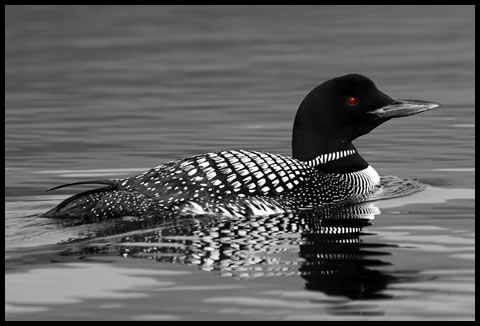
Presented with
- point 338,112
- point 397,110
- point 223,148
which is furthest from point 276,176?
point 223,148

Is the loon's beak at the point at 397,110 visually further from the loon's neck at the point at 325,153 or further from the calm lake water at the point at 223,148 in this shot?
the calm lake water at the point at 223,148

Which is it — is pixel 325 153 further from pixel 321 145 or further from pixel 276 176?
pixel 276 176

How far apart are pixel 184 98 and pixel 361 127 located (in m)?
5.61

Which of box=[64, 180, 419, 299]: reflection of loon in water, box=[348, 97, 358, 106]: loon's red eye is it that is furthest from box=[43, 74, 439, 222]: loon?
box=[64, 180, 419, 299]: reflection of loon in water

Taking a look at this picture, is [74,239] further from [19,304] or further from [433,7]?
[433,7]

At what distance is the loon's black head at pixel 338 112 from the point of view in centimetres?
854

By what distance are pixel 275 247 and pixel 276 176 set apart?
45.8 inches

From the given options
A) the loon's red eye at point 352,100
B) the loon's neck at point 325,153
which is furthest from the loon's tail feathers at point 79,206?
the loon's red eye at point 352,100

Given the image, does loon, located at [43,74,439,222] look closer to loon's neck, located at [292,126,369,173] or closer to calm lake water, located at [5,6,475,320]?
loon's neck, located at [292,126,369,173]

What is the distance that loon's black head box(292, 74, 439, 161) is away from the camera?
854cm

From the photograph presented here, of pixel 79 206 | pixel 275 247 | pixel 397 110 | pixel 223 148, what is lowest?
pixel 275 247

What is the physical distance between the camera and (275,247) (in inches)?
269

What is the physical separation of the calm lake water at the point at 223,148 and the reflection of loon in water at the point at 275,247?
0.05 ft

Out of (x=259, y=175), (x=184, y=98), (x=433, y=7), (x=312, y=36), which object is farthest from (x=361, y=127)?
(x=433, y=7)
